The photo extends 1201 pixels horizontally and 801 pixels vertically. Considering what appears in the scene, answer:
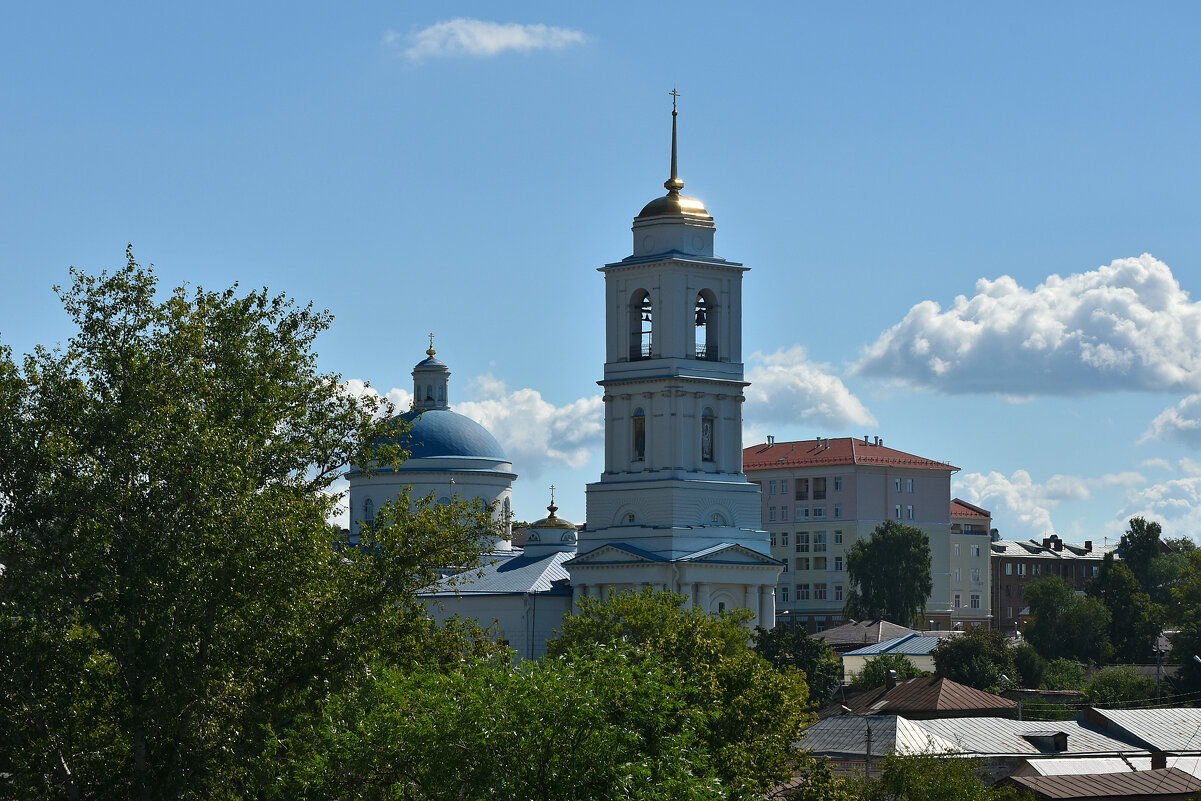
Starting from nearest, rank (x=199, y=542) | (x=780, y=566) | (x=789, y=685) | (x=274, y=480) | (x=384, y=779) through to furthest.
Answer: (x=384, y=779)
(x=199, y=542)
(x=274, y=480)
(x=789, y=685)
(x=780, y=566)

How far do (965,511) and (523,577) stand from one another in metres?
59.8

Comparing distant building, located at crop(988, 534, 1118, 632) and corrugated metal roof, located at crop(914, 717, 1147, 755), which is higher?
distant building, located at crop(988, 534, 1118, 632)

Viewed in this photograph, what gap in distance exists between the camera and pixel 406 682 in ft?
92.3

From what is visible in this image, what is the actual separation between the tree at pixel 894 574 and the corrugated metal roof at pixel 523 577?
26133mm

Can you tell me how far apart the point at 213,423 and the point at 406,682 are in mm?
6013

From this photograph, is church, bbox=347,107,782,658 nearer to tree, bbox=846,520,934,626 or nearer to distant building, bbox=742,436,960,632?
tree, bbox=846,520,934,626

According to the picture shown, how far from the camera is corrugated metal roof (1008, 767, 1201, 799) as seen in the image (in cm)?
4966

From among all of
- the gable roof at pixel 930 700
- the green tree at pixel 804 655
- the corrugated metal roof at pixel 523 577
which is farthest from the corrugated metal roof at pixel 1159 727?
the corrugated metal roof at pixel 523 577

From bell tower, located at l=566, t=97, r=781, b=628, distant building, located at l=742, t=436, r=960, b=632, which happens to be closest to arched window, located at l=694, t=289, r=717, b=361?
bell tower, located at l=566, t=97, r=781, b=628

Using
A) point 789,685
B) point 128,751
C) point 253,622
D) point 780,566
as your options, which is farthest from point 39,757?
point 780,566

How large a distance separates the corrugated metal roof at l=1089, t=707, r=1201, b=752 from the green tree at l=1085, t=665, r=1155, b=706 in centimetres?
914

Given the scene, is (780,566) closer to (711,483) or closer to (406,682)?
(711,483)

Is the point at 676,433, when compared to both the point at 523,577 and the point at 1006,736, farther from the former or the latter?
the point at 1006,736

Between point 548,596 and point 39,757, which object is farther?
point 548,596
